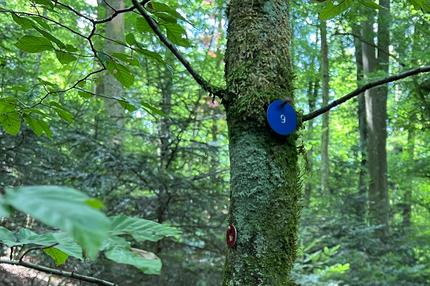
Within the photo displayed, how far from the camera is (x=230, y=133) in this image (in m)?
1.42

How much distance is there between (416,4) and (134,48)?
2.66 ft

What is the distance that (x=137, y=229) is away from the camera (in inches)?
25.7

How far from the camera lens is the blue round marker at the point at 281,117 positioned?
1.36m

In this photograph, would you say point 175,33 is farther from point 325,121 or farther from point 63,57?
point 325,121

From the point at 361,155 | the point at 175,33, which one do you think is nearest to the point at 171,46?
the point at 175,33

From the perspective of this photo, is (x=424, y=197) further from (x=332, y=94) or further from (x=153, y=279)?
(x=153, y=279)

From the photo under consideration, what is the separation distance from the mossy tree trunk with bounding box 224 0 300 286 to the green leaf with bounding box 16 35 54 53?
55 cm

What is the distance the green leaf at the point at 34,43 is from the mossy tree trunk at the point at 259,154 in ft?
1.81

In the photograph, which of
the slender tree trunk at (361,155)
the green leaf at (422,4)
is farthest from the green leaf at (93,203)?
the slender tree trunk at (361,155)

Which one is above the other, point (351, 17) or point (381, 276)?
point (351, 17)

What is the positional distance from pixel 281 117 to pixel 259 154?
134 mm

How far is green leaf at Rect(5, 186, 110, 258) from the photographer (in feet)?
1.24

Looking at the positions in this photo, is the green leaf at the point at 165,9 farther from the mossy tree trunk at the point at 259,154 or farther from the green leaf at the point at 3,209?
the green leaf at the point at 3,209

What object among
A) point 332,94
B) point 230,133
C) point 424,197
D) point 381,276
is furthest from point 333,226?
point 332,94
